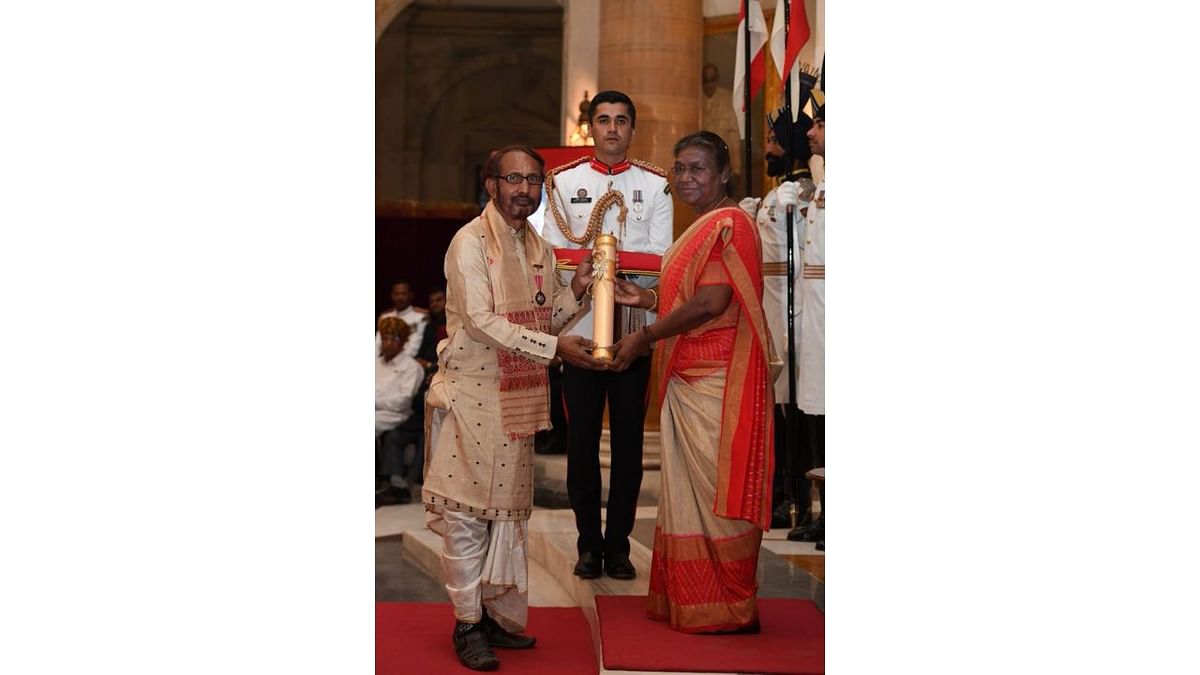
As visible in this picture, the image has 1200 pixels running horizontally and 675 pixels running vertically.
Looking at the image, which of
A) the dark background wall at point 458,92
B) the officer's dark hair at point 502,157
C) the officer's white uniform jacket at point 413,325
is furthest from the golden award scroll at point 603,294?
the dark background wall at point 458,92

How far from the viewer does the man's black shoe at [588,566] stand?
450cm

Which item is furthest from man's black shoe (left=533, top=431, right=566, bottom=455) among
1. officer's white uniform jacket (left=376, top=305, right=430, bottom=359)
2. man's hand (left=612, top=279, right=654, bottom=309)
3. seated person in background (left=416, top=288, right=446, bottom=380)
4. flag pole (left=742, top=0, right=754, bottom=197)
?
officer's white uniform jacket (left=376, top=305, right=430, bottom=359)

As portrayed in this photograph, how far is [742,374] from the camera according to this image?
3986 mm

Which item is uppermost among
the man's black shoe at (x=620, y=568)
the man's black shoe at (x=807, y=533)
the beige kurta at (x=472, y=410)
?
the beige kurta at (x=472, y=410)

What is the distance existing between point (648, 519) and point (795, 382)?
32.7 inches

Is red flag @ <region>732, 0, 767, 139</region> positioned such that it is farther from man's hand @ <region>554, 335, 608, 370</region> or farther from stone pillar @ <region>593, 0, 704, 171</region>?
man's hand @ <region>554, 335, 608, 370</region>

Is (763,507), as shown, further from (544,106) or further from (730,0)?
(544,106)

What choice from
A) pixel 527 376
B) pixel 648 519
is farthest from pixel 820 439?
pixel 527 376

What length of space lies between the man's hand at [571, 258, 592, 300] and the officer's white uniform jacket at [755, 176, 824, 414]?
835 mm

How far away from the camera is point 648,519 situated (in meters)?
5.01

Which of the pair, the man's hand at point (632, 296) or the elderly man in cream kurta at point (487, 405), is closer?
the elderly man in cream kurta at point (487, 405)

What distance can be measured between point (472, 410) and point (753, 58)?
189 cm

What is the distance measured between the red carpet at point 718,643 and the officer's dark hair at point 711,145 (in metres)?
1.52

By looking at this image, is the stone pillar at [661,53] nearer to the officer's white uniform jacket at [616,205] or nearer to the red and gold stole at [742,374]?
the officer's white uniform jacket at [616,205]
